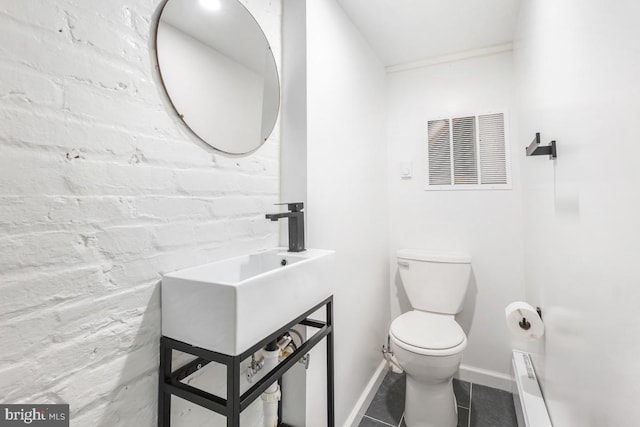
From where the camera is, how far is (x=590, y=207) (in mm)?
750

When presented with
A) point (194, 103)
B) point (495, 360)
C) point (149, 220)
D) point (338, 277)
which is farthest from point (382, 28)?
point (495, 360)

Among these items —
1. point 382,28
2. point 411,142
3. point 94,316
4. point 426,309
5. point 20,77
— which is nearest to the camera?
point 20,77

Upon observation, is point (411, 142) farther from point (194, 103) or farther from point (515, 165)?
point (194, 103)

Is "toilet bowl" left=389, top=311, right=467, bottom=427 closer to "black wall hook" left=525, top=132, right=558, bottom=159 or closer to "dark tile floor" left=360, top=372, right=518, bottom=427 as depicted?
"dark tile floor" left=360, top=372, right=518, bottom=427

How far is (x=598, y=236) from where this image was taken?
71 centimetres

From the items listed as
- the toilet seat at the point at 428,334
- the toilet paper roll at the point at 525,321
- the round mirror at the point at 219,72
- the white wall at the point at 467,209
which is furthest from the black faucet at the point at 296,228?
the white wall at the point at 467,209

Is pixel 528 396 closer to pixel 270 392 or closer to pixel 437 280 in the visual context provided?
pixel 437 280

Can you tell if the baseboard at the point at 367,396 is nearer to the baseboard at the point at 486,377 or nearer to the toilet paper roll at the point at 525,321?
the baseboard at the point at 486,377

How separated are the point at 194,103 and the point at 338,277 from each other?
40.2 inches

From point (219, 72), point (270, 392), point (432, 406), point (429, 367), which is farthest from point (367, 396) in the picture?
point (219, 72)

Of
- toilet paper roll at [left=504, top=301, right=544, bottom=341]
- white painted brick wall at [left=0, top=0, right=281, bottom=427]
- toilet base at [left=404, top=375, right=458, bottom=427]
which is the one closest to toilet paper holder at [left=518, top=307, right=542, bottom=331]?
toilet paper roll at [left=504, top=301, right=544, bottom=341]

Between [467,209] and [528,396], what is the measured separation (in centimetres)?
114
